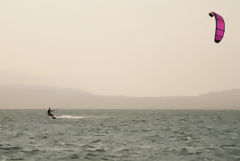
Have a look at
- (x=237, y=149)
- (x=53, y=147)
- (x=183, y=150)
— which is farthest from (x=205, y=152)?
(x=53, y=147)

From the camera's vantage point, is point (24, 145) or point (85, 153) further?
point (24, 145)

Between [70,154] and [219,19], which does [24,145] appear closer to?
[70,154]

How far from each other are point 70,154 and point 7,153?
14.9 feet

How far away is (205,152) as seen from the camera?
83.5 ft

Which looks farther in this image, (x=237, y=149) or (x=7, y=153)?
(x=237, y=149)

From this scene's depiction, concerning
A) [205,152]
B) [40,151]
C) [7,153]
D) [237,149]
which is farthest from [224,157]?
[7,153]

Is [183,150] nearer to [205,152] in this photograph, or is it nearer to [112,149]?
[205,152]

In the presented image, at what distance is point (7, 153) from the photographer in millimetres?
24328

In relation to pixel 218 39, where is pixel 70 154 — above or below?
below

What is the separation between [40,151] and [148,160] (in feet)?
27.6

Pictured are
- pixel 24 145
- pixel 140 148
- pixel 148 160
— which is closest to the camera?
pixel 148 160

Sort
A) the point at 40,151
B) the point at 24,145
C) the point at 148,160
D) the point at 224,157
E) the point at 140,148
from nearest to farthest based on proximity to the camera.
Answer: the point at 148,160, the point at 224,157, the point at 40,151, the point at 140,148, the point at 24,145

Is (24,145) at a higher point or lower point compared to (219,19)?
lower

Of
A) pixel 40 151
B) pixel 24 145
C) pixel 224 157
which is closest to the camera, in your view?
pixel 224 157
